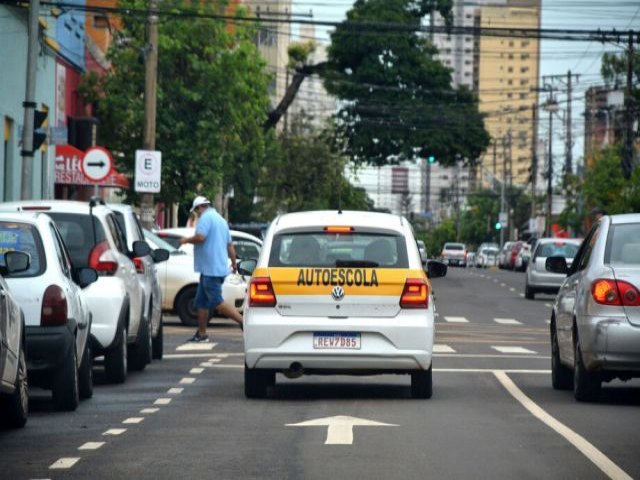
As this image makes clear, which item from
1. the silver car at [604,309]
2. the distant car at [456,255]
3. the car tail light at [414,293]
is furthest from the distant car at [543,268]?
the distant car at [456,255]

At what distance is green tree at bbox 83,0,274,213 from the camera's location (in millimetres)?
51188

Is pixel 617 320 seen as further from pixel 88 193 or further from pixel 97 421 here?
pixel 88 193

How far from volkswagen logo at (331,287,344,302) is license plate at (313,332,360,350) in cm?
29

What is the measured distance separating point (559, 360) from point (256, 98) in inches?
1444

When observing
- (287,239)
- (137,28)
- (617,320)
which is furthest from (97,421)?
(137,28)

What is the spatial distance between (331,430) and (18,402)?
7.18 ft

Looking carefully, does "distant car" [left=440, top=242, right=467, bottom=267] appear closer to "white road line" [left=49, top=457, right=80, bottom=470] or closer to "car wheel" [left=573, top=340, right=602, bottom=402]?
"car wheel" [left=573, top=340, right=602, bottom=402]

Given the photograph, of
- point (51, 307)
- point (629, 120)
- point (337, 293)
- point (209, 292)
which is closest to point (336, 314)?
point (337, 293)

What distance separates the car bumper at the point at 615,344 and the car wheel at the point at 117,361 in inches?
190

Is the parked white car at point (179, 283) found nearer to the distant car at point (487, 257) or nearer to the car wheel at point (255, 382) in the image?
the car wheel at point (255, 382)

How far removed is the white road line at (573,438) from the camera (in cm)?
1094

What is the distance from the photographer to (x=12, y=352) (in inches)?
499

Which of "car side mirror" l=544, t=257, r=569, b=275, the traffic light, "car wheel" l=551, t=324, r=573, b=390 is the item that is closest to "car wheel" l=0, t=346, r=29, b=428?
"car wheel" l=551, t=324, r=573, b=390

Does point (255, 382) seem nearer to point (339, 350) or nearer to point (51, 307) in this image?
point (339, 350)
